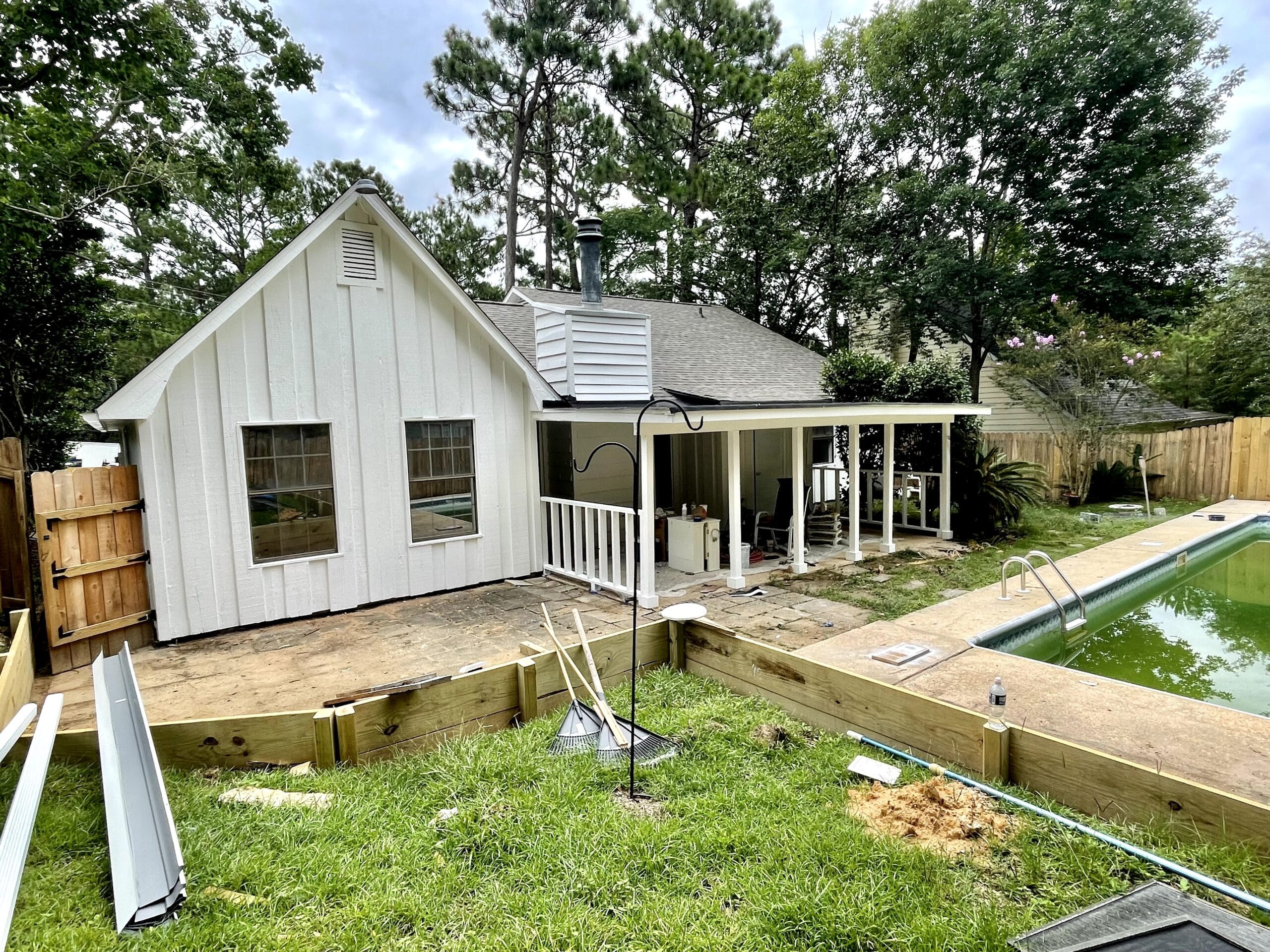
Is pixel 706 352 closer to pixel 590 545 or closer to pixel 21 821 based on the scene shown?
pixel 590 545

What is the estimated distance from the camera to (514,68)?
21.2 metres

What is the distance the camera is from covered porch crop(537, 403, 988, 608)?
24.0 ft

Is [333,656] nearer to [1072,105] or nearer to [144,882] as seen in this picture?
[144,882]

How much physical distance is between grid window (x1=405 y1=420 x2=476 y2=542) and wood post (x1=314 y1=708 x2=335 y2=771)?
154 inches

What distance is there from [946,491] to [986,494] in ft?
2.05

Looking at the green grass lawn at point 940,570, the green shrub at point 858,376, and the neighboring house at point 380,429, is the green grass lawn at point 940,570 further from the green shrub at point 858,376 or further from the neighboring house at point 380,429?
the green shrub at point 858,376

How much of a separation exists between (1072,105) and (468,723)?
20194 millimetres

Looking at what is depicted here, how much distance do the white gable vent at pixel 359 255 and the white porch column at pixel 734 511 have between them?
14.4ft

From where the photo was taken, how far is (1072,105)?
16.0 metres

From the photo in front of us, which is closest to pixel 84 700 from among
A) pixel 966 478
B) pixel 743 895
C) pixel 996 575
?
pixel 743 895

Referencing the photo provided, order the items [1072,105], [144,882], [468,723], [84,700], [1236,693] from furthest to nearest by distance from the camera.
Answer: [1072,105], [1236,693], [84,700], [468,723], [144,882]

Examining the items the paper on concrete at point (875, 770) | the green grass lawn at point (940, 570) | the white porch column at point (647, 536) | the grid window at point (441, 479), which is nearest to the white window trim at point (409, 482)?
the grid window at point (441, 479)

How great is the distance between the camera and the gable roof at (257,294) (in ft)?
17.7

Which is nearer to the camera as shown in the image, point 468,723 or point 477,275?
point 468,723
